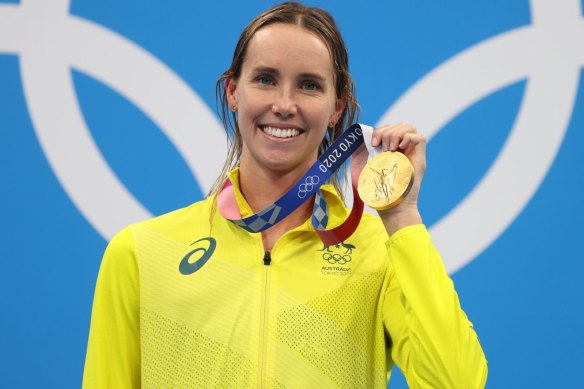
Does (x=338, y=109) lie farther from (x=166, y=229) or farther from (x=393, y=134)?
(x=166, y=229)

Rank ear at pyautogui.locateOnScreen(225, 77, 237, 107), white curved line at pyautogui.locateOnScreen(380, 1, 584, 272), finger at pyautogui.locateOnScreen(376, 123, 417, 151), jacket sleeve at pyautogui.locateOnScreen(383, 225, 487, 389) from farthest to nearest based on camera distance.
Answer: white curved line at pyautogui.locateOnScreen(380, 1, 584, 272) < ear at pyautogui.locateOnScreen(225, 77, 237, 107) < finger at pyautogui.locateOnScreen(376, 123, 417, 151) < jacket sleeve at pyautogui.locateOnScreen(383, 225, 487, 389)

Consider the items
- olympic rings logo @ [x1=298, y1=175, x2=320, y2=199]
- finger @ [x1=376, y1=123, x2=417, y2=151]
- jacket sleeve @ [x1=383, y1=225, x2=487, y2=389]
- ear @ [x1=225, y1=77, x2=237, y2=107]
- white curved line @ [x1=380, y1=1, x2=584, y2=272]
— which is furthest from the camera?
white curved line @ [x1=380, y1=1, x2=584, y2=272]

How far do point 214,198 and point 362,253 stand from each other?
0.38 meters

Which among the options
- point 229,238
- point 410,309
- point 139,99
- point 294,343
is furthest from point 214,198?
point 139,99

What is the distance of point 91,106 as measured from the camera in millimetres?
2908

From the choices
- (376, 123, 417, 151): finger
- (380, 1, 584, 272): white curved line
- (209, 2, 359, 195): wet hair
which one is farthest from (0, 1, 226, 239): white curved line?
(376, 123, 417, 151): finger

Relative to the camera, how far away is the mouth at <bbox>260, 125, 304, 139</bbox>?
1.77m

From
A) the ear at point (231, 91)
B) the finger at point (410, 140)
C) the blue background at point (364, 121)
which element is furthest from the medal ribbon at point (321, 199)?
the blue background at point (364, 121)

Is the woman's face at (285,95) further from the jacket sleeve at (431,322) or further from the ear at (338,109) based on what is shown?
the jacket sleeve at (431,322)

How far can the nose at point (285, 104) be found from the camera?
174 cm

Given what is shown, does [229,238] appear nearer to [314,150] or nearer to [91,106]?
[314,150]

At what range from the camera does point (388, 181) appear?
5.51 ft

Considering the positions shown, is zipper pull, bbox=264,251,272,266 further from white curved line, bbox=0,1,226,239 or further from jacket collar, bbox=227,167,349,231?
white curved line, bbox=0,1,226,239

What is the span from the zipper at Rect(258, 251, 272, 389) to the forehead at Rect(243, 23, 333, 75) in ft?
1.43
